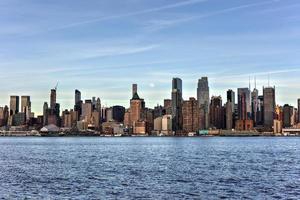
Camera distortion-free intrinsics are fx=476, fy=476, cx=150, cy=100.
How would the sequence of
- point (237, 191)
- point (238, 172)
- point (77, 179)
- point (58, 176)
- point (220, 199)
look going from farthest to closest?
point (238, 172) → point (58, 176) → point (77, 179) → point (237, 191) → point (220, 199)

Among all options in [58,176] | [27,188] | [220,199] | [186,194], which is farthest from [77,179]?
[220,199]

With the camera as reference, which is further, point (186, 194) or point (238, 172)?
point (238, 172)

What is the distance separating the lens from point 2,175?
82.8 m

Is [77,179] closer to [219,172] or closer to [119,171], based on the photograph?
[119,171]

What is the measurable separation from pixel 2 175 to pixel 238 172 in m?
42.2

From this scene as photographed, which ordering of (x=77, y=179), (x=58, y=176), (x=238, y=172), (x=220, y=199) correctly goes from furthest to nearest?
(x=238, y=172), (x=58, y=176), (x=77, y=179), (x=220, y=199)

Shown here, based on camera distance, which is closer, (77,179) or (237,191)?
(237,191)

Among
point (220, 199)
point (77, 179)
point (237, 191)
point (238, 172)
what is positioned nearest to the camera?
point (220, 199)

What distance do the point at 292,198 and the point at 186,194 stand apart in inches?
513

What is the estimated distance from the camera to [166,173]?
280ft

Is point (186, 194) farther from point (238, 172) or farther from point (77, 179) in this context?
point (238, 172)

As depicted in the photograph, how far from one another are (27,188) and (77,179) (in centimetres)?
1141

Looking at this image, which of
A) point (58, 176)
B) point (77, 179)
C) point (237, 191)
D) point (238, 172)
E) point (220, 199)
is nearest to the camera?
point (220, 199)

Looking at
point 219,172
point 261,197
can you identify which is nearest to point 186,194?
point 261,197
